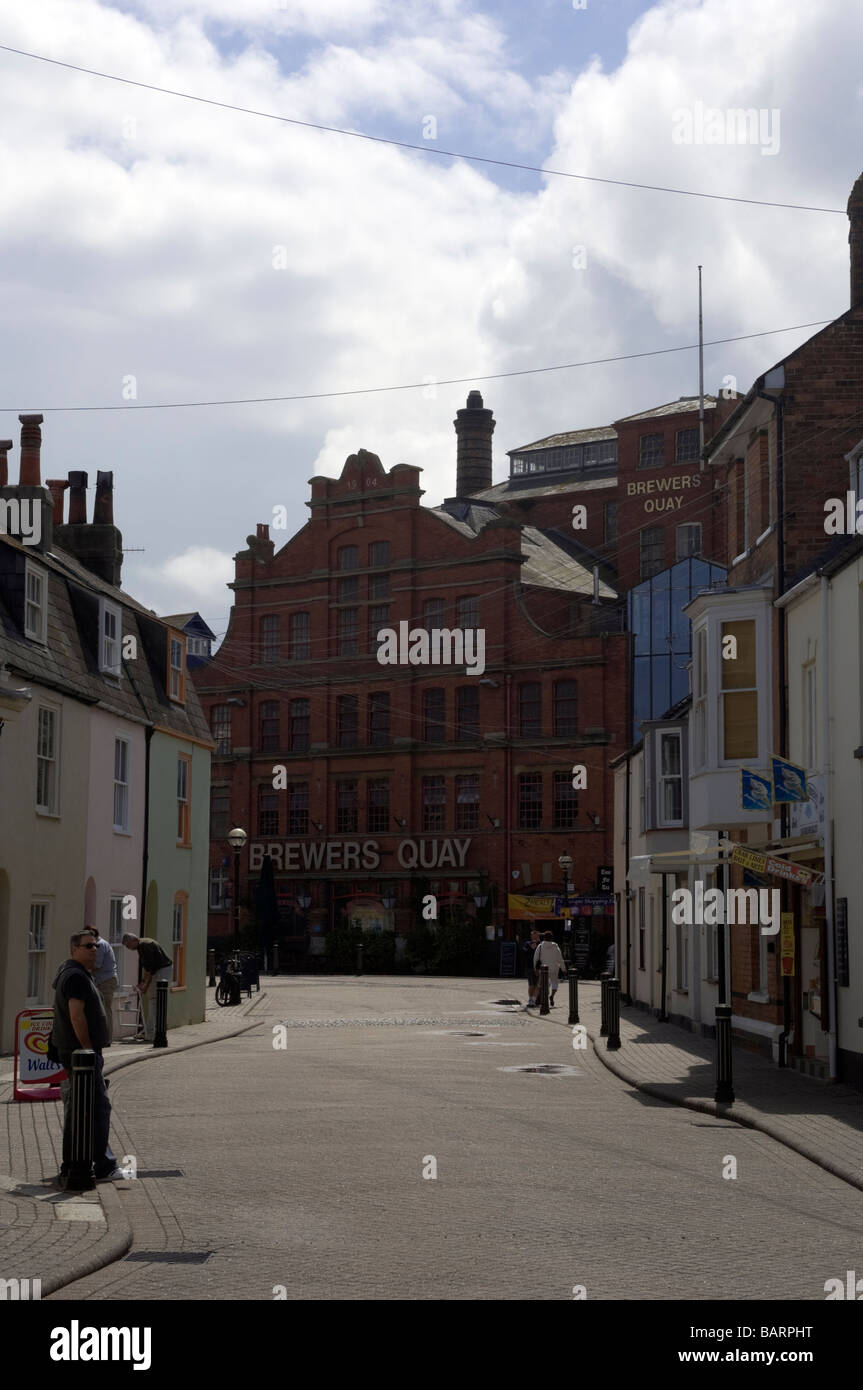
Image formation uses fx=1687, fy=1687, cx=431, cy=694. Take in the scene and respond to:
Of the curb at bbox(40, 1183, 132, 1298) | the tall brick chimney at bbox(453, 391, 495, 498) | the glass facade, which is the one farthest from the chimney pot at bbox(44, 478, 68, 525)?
the tall brick chimney at bbox(453, 391, 495, 498)

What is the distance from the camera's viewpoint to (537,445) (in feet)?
279

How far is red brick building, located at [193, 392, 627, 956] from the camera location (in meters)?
64.9

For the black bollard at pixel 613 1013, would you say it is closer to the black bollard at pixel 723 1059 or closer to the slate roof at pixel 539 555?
the black bollard at pixel 723 1059

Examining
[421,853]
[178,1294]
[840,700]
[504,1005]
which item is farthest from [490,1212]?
[421,853]

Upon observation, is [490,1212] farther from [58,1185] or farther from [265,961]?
[265,961]

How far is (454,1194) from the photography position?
11.3 m

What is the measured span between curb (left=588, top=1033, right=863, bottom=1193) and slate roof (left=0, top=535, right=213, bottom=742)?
32.9 ft

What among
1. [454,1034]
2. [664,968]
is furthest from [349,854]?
[454,1034]

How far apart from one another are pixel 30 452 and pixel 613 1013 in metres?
14.3

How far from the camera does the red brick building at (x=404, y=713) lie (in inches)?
2554

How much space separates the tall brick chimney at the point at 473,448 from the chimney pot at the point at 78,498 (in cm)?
5350

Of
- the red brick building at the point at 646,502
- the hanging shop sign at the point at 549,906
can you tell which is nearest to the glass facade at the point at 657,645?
the red brick building at the point at 646,502

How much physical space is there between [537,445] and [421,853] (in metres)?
26.8

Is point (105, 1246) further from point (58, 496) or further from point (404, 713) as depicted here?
point (404, 713)
